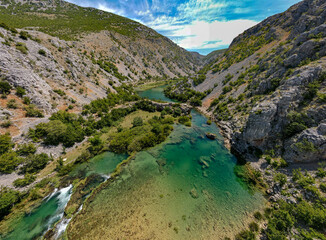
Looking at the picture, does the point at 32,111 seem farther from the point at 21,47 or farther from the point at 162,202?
the point at 162,202

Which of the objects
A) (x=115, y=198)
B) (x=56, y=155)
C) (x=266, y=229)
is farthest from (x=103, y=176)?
(x=266, y=229)

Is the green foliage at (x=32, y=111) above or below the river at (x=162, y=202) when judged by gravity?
above

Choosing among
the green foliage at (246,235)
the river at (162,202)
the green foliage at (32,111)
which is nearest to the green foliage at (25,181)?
the river at (162,202)

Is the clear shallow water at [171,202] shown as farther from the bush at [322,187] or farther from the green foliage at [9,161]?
the green foliage at [9,161]

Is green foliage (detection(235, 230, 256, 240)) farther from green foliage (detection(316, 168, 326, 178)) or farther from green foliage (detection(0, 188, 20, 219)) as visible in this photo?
green foliage (detection(0, 188, 20, 219))

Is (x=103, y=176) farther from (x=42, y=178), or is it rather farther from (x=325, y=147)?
(x=325, y=147)

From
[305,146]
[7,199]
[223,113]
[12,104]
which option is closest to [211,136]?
[223,113]

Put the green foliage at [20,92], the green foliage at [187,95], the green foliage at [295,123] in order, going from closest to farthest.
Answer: the green foliage at [295,123] < the green foliage at [20,92] < the green foliage at [187,95]
